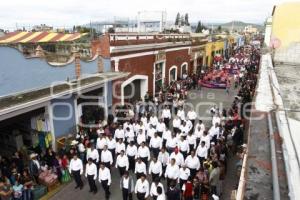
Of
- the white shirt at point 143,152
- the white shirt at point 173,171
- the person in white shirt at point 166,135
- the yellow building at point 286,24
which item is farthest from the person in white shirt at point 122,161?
the yellow building at point 286,24

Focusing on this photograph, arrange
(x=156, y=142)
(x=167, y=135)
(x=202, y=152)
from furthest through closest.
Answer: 1. (x=167, y=135)
2. (x=156, y=142)
3. (x=202, y=152)

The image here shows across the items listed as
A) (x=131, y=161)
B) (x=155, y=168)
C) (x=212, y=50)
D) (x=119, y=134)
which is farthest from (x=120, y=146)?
(x=212, y=50)

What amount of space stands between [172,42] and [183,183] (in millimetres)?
16998

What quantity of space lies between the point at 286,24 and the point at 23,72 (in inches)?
556

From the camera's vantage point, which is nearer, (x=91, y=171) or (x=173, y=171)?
(x=173, y=171)

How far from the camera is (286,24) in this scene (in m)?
16.1

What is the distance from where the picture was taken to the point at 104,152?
32.1ft

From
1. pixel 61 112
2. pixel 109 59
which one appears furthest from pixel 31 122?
pixel 109 59

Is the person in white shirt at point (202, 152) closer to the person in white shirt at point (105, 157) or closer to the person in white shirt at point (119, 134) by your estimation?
the person in white shirt at point (105, 157)

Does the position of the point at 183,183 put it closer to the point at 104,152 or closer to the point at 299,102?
the point at 104,152

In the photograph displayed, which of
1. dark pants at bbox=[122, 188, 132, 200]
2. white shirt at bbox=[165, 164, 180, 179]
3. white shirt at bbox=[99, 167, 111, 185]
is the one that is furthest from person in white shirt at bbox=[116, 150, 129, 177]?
white shirt at bbox=[165, 164, 180, 179]

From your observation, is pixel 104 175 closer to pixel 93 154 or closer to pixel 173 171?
pixel 93 154

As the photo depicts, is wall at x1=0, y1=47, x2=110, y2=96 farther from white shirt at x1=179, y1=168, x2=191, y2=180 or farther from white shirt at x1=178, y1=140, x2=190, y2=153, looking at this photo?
white shirt at x1=179, y1=168, x2=191, y2=180

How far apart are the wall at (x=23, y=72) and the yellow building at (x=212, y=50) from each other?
28256 mm
